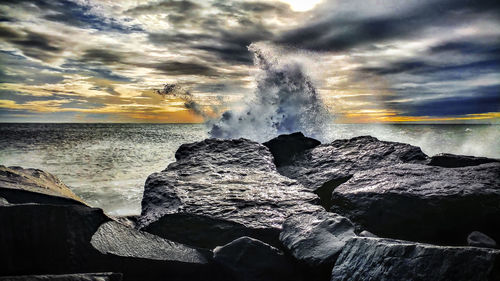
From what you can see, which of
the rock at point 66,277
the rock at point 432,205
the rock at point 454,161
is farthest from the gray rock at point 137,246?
the rock at point 454,161

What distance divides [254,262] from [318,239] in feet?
1.84

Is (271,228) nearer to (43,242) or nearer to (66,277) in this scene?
(66,277)

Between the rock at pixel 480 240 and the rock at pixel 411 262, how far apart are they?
96 cm

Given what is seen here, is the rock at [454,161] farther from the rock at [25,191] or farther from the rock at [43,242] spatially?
the rock at [25,191]

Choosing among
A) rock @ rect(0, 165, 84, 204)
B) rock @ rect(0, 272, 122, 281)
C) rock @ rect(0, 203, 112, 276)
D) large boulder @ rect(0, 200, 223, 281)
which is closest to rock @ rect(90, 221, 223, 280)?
large boulder @ rect(0, 200, 223, 281)

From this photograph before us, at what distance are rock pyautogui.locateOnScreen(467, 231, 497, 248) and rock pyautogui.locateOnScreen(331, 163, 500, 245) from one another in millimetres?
163

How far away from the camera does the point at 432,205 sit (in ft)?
10.3

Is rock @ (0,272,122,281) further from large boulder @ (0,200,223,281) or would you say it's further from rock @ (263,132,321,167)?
rock @ (263,132,321,167)

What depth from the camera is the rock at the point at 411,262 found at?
5.83ft

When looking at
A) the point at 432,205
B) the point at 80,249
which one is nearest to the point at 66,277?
the point at 80,249

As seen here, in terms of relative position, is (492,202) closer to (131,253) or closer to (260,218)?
(260,218)

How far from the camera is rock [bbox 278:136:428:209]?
4602 millimetres

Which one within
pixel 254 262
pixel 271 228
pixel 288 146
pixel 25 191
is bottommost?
pixel 254 262

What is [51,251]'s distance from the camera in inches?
102
